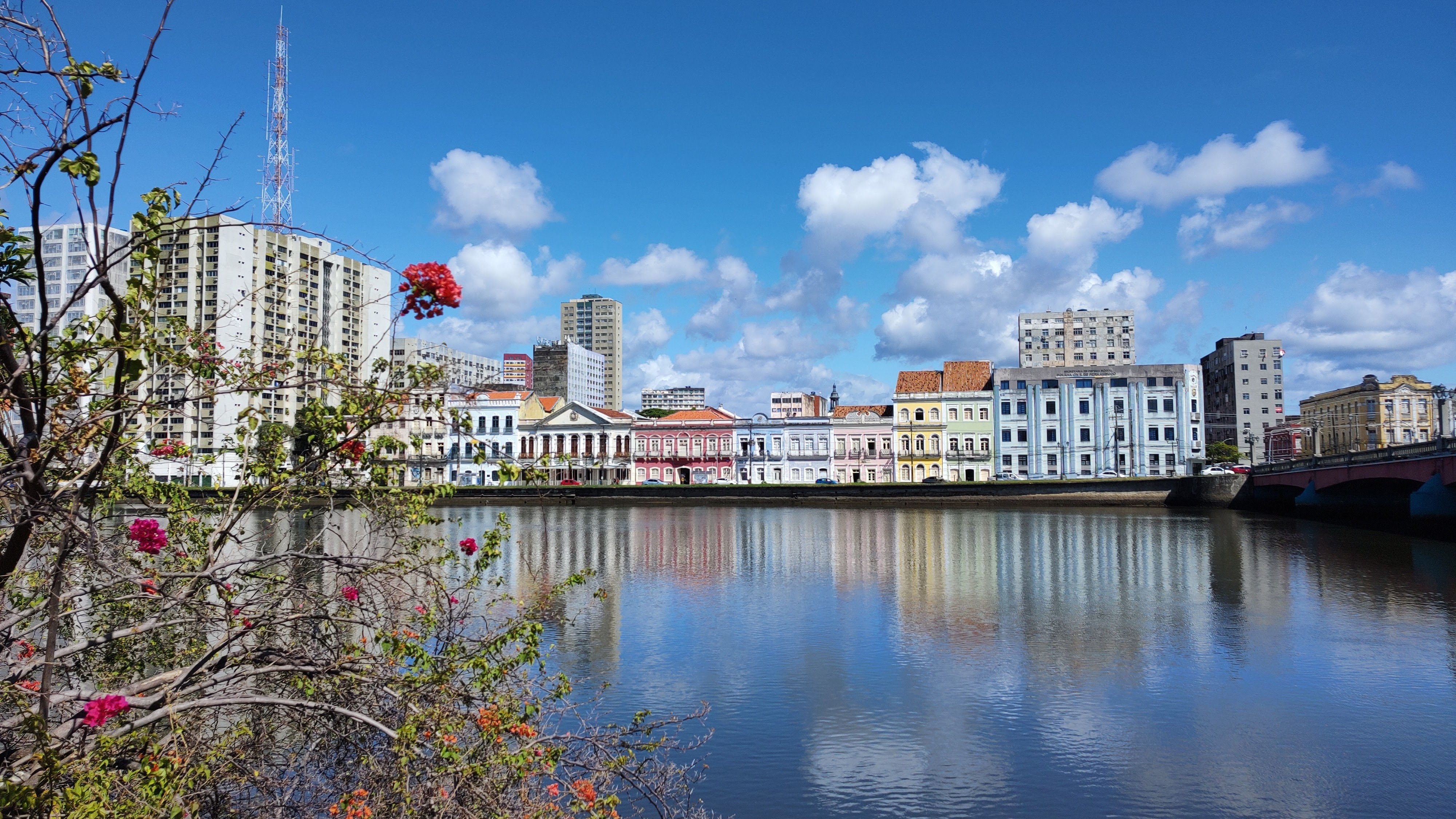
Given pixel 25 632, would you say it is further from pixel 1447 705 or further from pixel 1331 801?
pixel 1447 705

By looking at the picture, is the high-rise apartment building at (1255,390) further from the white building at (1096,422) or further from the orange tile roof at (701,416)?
the orange tile roof at (701,416)

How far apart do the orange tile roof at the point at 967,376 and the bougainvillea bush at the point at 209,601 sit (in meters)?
65.5

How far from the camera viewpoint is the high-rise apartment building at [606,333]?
18050 centimetres

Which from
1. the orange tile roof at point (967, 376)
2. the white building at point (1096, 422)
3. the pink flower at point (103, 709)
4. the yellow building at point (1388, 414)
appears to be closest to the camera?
the pink flower at point (103, 709)

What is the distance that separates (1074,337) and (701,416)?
54.4 m

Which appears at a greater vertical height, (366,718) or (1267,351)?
(1267,351)

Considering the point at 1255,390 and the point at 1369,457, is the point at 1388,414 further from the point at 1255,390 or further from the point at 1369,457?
the point at 1369,457

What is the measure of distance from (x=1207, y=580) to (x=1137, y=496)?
33.8 m

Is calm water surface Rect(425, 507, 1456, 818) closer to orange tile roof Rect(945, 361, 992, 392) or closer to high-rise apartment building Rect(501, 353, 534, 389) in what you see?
orange tile roof Rect(945, 361, 992, 392)

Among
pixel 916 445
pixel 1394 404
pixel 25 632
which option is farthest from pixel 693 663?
pixel 1394 404

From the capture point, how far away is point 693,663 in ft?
48.8

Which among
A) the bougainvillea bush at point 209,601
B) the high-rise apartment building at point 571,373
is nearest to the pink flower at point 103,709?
the bougainvillea bush at point 209,601

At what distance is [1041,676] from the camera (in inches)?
567

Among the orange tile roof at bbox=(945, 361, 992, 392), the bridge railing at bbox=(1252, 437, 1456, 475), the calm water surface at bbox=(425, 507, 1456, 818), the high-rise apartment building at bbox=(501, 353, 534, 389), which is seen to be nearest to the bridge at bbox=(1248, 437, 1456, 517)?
the bridge railing at bbox=(1252, 437, 1456, 475)
